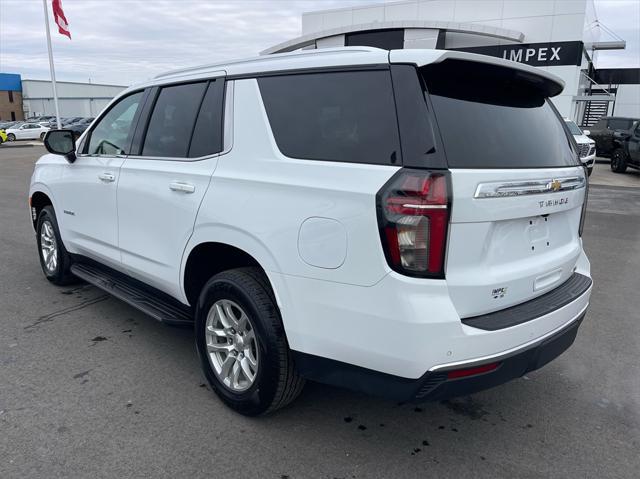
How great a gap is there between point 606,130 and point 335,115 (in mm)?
21234

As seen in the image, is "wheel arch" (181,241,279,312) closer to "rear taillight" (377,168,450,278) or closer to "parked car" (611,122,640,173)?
"rear taillight" (377,168,450,278)

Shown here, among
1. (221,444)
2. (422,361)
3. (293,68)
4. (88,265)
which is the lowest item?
(221,444)

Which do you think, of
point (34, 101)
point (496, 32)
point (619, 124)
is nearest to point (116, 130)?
point (619, 124)

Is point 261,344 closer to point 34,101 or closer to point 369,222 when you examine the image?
point 369,222

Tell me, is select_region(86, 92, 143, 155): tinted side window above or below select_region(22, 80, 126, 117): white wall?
below

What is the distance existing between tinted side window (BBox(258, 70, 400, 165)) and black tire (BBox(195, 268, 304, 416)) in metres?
0.74

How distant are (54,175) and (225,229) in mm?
2783

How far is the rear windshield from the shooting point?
232cm

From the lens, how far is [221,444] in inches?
109

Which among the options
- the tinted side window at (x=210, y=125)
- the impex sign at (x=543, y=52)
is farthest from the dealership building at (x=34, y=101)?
the tinted side window at (x=210, y=125)

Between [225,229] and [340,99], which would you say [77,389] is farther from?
[340,99]

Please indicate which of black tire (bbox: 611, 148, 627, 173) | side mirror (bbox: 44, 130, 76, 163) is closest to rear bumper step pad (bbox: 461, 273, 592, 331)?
side mirror (bbox: 44, 130, 76, 163)

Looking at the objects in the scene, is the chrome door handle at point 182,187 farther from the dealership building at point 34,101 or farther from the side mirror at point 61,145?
the dealership building at point 34,101

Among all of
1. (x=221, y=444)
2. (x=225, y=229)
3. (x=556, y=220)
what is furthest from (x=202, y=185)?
(x=556, y=220)
